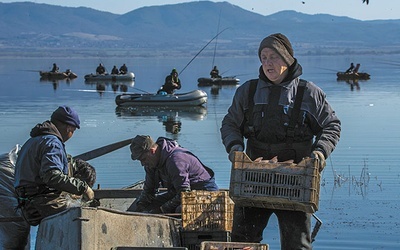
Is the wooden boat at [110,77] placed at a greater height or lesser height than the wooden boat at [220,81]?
lesser

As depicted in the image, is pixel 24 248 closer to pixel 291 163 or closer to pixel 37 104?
pixel 291 163

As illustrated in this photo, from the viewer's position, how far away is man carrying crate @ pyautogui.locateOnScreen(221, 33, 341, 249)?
6.33 meters

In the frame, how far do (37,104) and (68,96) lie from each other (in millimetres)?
5437

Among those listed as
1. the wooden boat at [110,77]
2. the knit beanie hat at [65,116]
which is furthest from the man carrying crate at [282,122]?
the wooden boat at [110,77]

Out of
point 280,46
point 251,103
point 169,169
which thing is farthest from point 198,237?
point 280,46

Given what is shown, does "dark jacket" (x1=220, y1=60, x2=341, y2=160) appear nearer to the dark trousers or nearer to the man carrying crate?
the man carrying crate

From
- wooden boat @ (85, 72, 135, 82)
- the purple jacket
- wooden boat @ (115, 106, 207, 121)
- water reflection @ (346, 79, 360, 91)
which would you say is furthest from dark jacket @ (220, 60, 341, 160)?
wooden boat @ (85, 72, 135, 82)

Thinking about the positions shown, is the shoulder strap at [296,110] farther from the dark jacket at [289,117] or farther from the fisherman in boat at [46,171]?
the fisherman in boat at [46,171]

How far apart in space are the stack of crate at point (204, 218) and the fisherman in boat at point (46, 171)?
93 centimetres

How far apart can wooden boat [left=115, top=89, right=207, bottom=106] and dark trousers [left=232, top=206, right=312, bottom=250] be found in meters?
25.8

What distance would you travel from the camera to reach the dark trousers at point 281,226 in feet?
A: 20.7

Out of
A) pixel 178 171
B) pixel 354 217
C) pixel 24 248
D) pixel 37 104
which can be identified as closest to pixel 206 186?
pixel 178 171

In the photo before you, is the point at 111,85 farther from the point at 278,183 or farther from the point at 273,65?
the point at 278,183

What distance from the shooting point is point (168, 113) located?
1209 inches
